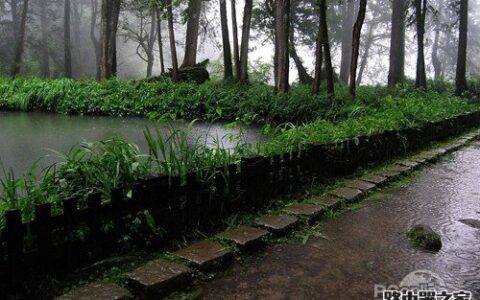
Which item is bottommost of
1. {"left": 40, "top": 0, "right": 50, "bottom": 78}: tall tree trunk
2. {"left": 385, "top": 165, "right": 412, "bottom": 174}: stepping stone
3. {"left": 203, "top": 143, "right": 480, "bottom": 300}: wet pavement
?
{"left": 203, "top": 143, "right": 480, "bottom": 300}: wet pavement

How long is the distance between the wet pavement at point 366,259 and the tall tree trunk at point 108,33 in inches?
588

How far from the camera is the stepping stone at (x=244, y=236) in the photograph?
2977 millimetres

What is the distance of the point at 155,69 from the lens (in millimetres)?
54625

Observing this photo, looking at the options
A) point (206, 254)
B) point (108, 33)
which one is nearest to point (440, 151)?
point (206, 254)

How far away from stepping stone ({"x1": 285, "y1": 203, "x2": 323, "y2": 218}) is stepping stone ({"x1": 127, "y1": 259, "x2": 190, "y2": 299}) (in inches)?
A: 55.8

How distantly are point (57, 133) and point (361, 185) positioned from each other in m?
6.52

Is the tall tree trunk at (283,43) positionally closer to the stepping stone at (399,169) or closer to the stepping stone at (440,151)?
the stepping stone at (440,151)

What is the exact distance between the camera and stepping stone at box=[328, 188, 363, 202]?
423 cm

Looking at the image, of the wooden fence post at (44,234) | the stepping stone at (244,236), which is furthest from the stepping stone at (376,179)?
the wooden fence post at (44,234)

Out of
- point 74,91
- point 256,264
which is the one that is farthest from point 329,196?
point 74,91

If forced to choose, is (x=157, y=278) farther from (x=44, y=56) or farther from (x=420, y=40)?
(x=44, y=56)

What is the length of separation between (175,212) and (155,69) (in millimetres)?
53897

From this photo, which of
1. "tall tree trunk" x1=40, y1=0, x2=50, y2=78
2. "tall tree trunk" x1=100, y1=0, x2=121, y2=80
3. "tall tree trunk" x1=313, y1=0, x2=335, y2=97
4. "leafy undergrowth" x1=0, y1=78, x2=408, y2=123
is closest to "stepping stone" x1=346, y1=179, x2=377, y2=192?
"leafy undergrowth" x1=0, y1=78, x2=408, y2=123

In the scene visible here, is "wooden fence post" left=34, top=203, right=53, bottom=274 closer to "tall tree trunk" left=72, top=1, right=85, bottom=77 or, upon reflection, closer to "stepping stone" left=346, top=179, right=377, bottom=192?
"stepping stone" left=346, top=179, right=377, bottom=192
